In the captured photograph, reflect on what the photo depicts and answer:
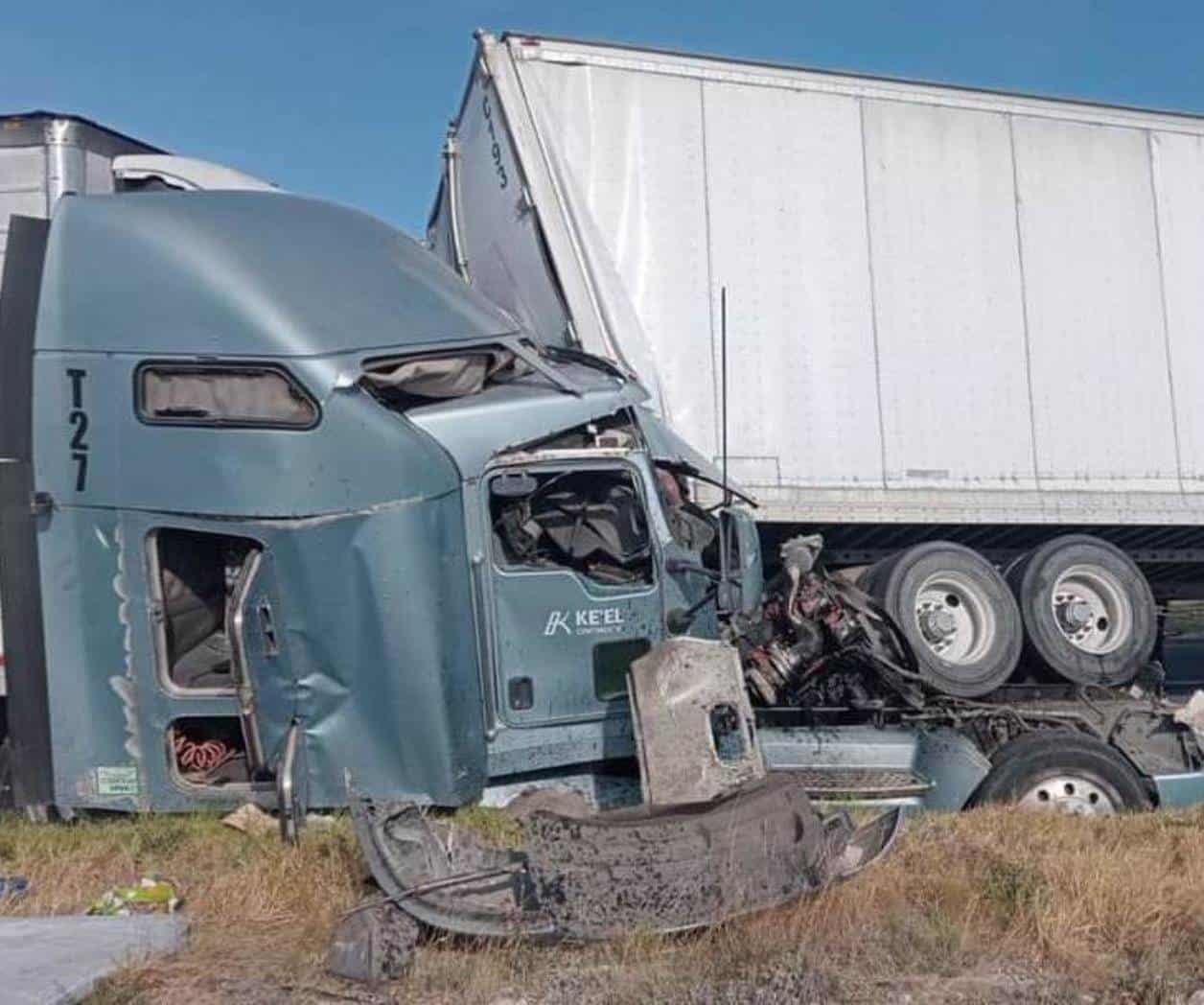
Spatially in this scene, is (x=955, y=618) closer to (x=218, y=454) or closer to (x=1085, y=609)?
(x=1085, y=609)

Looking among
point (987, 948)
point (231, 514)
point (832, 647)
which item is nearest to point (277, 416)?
point (231, 514)

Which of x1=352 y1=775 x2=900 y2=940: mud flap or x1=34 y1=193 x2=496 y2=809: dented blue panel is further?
x1=34 y1=193 x2=496 y2=809: dented blue panel

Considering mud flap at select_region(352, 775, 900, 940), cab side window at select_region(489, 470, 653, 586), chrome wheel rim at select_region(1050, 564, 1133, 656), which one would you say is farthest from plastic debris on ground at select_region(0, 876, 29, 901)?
chrome wheel rim at select_region(1050, 564, 1133, 656)

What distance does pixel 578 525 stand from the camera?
6.62 meters

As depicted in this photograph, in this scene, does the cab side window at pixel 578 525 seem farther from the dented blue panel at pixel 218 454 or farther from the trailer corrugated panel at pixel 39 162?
the trailer corrugated panel at pixel 39 162

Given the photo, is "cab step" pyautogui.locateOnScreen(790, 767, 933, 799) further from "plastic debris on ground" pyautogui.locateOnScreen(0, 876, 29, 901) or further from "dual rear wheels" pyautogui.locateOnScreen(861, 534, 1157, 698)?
"plastic debris on ground" pyautogui.locateOnScreen(0, 876, 29, 901)

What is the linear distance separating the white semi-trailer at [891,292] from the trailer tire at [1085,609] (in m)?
0.02

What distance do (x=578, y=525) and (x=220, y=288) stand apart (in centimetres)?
203

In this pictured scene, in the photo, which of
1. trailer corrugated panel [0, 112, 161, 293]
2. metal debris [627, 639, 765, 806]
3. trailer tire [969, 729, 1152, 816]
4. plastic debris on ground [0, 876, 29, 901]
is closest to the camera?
plastic debris on ground [0, 876, 29, 901]

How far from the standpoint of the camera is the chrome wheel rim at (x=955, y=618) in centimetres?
809

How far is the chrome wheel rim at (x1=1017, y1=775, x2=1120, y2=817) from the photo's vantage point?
23.0ft

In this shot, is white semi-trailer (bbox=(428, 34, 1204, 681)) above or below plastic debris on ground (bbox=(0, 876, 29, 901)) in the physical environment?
above

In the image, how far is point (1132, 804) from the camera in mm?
7090

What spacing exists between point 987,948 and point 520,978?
5.55 ft
